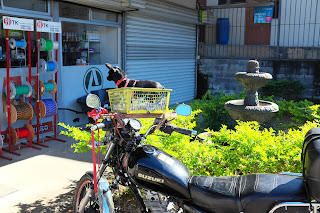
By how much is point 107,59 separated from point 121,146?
654 cm

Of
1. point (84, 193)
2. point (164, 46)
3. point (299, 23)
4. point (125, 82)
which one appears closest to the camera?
point (84, 193)

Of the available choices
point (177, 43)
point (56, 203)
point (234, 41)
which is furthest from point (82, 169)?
point (234, 41)

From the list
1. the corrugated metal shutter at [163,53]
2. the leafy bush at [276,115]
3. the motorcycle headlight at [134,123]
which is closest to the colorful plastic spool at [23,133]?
the leafy bush at [276,115]

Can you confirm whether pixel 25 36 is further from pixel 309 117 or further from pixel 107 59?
pixel 309 117

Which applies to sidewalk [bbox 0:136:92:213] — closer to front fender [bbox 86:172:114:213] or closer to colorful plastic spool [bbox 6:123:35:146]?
colorful plastic spool [bbox 6:123:35:146]

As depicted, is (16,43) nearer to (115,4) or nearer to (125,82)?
(115,4)

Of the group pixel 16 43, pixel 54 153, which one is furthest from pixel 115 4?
pixel 54 153

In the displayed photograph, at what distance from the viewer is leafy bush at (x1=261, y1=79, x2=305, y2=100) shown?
10.9m

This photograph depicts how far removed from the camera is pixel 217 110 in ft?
23.6

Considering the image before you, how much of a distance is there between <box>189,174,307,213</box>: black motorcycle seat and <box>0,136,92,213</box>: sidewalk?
220 centimetres

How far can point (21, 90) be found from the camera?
6004mm

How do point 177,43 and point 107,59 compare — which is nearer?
point 107,59

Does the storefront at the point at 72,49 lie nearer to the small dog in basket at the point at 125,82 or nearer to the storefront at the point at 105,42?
the storefront at the point at 105,42

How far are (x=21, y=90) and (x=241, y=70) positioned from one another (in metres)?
7.95
